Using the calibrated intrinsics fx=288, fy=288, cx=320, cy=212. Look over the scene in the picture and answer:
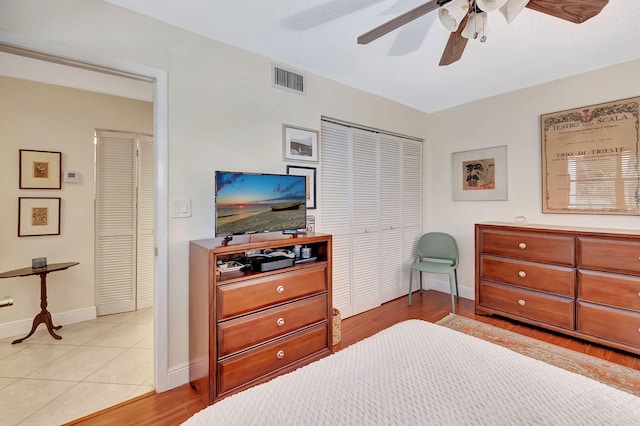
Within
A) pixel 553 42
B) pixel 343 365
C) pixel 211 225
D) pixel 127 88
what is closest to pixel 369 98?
pixel 553 42

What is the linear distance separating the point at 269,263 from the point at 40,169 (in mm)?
2741

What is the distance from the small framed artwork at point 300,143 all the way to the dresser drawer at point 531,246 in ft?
6.75

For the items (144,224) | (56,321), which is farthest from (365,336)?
(56,321)

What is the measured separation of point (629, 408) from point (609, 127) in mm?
3001

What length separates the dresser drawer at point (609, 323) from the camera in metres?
2.30

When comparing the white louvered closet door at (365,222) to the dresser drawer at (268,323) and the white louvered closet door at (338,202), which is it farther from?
the dresser drawer at (268,323)

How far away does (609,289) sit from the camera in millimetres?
2400

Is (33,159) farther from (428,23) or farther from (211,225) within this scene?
(428,23)

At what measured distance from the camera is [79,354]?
242 centimetres

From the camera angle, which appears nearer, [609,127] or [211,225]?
[211,225]

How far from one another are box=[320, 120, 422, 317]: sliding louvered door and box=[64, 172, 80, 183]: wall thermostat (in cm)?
263

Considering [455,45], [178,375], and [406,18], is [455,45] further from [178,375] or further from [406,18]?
[178,375]

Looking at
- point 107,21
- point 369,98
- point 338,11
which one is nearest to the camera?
point 107,21

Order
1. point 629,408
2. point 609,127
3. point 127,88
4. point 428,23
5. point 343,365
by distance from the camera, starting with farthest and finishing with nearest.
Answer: point 127,88 < point 609,127 < point 428,23 < point 343,365 < point 629,408
